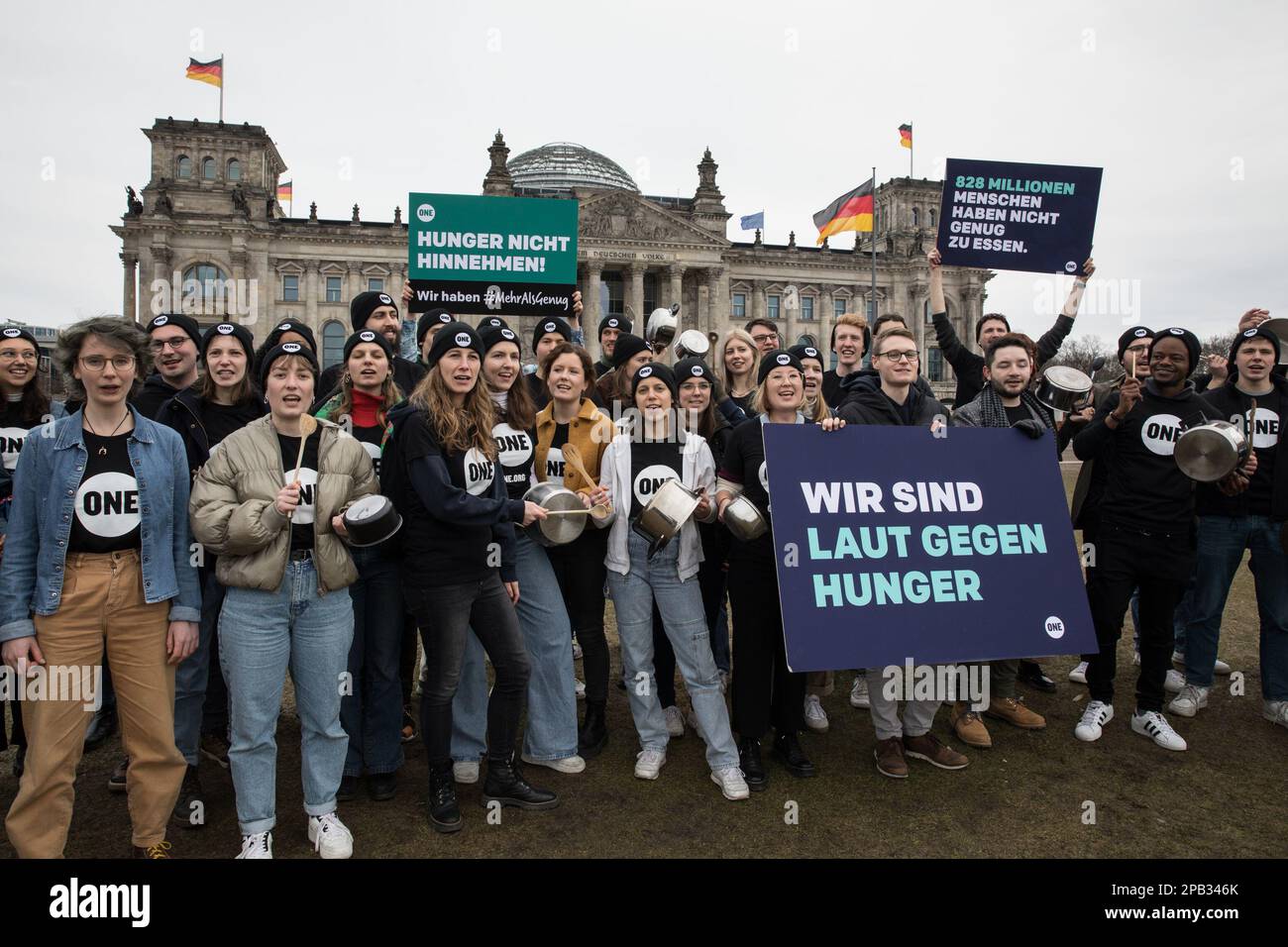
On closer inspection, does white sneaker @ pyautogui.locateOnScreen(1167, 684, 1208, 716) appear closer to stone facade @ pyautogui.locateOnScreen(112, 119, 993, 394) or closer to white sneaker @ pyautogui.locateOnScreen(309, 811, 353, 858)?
white sneaker @ pyautogui.locateOnScreen(309, 811, 353, 858)

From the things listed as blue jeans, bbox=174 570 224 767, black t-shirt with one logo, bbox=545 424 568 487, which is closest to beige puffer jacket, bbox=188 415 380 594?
blue jeans, bbox=174 570 224 767

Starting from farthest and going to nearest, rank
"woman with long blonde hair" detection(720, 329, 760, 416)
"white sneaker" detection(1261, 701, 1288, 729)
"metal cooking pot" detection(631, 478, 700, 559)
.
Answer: "woman with long blonde hair" detection(720, 329, 760, 416) → "white sneaker" detection(1261, 701, 1288, 729) → "metal cooking pot" detection(631, 478, 700, 559)

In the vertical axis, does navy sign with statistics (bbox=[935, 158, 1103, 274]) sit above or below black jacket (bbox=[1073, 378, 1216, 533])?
above

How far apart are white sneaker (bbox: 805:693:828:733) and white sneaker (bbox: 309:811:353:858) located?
3.08 m

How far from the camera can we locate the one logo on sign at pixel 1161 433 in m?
5.10

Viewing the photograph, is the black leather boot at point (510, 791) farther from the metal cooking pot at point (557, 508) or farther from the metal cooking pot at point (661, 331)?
the metal cooking pot at point (661, 331)

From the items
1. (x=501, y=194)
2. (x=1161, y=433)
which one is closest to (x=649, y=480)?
(x=1161, y=433)

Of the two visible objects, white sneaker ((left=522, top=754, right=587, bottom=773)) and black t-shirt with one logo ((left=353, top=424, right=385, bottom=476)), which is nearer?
black t-shirt with one logo ((left=353, top=424, right=385, bottom=476))

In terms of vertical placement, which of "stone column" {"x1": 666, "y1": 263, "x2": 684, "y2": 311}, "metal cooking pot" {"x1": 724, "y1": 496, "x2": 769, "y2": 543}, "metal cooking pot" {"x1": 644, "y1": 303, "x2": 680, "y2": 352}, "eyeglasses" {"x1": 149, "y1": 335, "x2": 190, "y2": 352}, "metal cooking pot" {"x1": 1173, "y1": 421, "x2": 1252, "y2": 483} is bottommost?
"metal cooking pot" {"x1": 724, "y1": 496, "x2": 769, "y2": 543}

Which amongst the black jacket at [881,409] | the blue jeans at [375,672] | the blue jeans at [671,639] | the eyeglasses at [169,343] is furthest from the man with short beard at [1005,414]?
the eyeglasses at [169,343]

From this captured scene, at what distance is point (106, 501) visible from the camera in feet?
11.1

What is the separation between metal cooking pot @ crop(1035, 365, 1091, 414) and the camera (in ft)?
18.7

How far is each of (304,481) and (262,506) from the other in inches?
11.4

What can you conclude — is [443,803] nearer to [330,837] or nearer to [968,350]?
[330,837]
